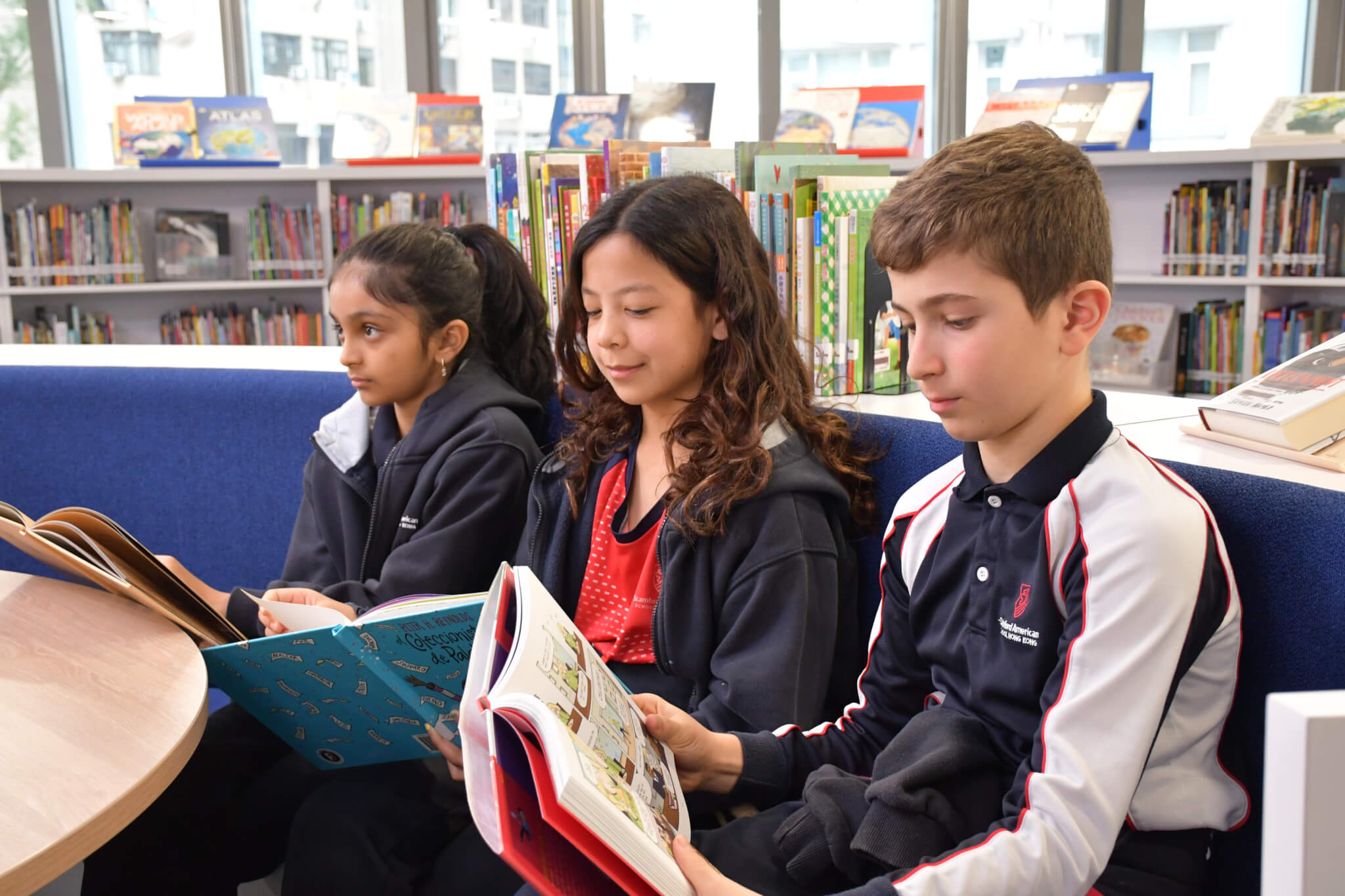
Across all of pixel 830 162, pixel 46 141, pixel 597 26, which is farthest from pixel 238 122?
pixel 830 162

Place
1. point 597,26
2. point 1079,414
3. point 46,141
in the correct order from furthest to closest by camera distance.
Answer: point 597,26 < point 46,141 < point 1079,414

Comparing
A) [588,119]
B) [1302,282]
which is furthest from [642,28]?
[1302,282]

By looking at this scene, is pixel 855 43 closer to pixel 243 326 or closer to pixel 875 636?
pixel 243 326

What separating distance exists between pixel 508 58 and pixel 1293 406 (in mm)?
5393

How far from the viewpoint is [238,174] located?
177 inches

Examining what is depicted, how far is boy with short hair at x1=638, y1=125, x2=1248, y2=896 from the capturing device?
0.88m

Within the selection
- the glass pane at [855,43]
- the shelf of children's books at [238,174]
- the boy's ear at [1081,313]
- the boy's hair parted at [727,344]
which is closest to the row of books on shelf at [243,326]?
the shelf of children's books at [238,174]

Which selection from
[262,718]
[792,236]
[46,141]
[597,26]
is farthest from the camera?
[597,26]

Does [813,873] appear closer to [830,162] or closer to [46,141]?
[830,162]

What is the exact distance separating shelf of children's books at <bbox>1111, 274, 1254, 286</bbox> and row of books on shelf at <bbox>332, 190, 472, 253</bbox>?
279 centimetres

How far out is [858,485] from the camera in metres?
1.46

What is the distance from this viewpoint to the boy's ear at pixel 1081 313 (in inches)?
39.9

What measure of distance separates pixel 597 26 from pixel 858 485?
16.4 ft

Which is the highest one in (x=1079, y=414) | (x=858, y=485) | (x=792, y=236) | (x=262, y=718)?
(x=792, y=236)
